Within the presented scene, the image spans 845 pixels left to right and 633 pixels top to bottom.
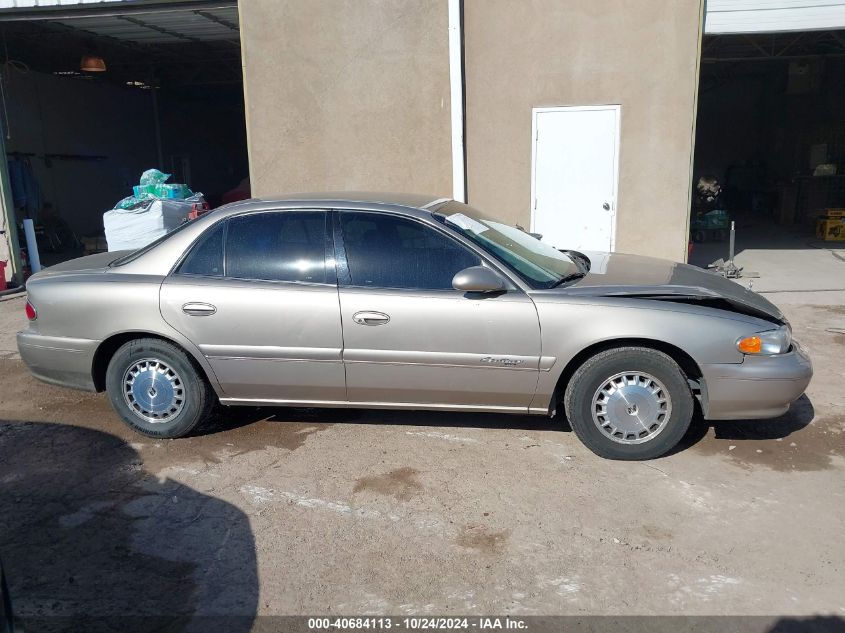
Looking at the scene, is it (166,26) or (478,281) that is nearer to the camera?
(478,281)

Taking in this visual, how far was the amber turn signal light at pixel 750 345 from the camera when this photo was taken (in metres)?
4.00

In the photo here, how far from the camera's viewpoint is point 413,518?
11.9ft

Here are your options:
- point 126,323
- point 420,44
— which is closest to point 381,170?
point 420,44

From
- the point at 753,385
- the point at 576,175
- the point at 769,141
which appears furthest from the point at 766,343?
the point at 769,141

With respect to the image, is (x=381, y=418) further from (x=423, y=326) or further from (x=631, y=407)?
(x=631, y=407)

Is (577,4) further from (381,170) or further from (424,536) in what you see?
(424,536)

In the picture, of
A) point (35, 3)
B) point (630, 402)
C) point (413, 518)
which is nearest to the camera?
point (413, 518)

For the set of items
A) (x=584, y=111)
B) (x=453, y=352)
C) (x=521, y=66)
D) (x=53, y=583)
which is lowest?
(x=53, y=583)

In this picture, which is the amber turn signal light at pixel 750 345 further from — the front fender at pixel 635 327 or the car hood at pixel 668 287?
the car hood at pixel 668 287

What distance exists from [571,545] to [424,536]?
2.37 feet

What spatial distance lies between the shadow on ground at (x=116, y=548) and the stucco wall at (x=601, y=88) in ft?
19.6

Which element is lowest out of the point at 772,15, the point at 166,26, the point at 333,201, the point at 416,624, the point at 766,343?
the point at 416,624

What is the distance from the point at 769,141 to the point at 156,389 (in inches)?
857

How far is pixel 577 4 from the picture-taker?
8.27 m
